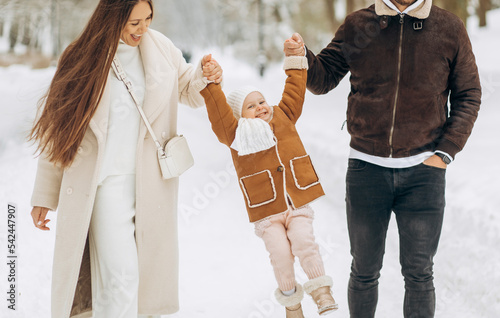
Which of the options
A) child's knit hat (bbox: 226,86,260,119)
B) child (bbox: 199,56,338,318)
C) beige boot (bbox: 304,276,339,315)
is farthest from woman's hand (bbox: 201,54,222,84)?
beige boot (bbox: 304,276,339,315)

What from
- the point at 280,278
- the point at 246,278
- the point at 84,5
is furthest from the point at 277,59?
the point at 280,278

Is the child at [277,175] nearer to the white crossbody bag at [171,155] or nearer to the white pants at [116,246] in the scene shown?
the white crossbody bag at [171,155]

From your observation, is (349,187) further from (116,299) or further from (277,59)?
(277,59)

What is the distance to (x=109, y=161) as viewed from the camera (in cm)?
327

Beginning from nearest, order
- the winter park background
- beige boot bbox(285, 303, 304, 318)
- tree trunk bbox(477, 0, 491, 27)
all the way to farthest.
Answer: beige boot bbox(285, 303, 304, 318) → the winter park background → tree trunk bbox(477, 0, 491, 27)

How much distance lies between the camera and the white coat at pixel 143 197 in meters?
3.26

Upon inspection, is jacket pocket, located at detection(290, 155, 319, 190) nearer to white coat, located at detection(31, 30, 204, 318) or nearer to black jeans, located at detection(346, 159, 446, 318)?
black jeans, located at detection(346, 159, 446, 318)

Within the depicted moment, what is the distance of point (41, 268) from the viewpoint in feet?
16.9

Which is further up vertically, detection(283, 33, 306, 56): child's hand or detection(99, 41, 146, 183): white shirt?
detection(283, 33, 306, 56): child's hand

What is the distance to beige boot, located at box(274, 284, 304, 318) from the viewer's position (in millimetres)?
3270

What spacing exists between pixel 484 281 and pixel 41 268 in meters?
3.83

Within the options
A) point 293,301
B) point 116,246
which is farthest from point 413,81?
point 116,246

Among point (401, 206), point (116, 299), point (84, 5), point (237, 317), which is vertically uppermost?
point (84, 5)

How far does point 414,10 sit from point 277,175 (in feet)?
3.93
